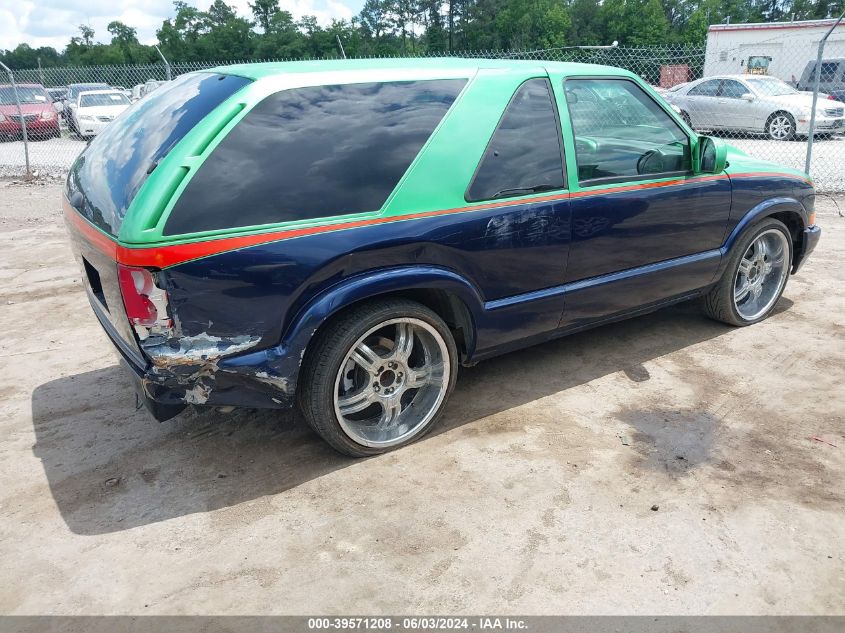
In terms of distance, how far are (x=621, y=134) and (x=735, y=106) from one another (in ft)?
41.7

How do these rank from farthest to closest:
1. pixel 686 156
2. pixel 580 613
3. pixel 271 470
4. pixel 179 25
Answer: pixel 179 25
pixel 686 156
pixel 271 470
pixel 580 613

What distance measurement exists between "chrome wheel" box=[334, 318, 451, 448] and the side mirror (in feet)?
6.64

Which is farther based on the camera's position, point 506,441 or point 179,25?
point 179,25

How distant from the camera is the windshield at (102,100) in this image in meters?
17.7

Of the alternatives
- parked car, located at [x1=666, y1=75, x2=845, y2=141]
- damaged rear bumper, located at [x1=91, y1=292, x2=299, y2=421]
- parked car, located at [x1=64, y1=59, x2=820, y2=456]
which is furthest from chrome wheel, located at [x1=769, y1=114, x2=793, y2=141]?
damaged rear bumper, located at [x1=91, y1=292, x2=299, y2=421]

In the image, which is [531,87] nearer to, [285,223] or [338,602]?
[285,223]

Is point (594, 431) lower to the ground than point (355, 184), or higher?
lower

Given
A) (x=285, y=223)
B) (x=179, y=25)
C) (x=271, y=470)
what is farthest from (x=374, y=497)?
(x=179, y=25)

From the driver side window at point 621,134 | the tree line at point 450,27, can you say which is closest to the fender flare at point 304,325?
the driver side window at point 621,134

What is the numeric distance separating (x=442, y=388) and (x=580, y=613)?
4.53ft

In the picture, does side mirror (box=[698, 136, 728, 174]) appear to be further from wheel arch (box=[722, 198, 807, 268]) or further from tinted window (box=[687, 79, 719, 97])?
tinted window (box=[687, 79, 719, 97])

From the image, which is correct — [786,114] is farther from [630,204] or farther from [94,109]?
[94,109]

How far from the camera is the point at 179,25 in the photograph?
8138 cm

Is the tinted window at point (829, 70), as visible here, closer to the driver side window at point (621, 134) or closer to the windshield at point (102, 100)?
the driver side window at point (621, 134)
